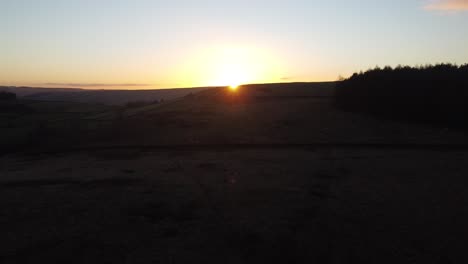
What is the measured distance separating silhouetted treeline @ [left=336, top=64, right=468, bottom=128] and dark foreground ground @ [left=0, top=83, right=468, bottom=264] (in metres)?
1.98

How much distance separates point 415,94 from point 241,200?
1961 cm

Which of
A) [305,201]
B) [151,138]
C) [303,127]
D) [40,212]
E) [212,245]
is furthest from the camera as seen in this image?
[303,127]

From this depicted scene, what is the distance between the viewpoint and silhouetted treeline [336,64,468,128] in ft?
83.5

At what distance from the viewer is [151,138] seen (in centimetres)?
2486

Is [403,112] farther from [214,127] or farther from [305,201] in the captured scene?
[305,201]

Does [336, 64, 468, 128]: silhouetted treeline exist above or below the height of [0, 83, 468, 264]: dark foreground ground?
above

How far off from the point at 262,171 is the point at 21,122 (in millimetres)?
24012

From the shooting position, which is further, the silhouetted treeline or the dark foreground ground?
the silhouetted treeline

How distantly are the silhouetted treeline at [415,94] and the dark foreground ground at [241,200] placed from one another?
77.8 inches

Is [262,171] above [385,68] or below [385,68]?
below

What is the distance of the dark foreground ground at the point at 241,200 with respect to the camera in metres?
7.89

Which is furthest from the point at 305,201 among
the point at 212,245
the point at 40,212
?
the point at 40,212

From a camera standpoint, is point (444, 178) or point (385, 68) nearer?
point (444, 178)

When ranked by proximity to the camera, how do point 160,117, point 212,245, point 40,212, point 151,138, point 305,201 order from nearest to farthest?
point 212,245 < point 40,212 < point 305,201 < point 151,138 < point 160,117
